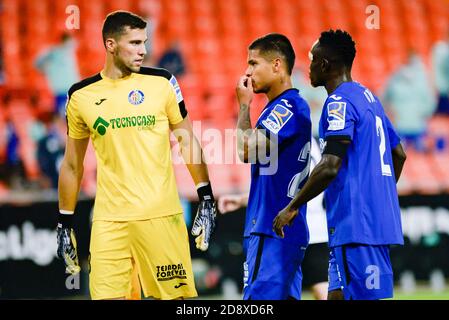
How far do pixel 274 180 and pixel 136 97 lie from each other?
1.09 meters

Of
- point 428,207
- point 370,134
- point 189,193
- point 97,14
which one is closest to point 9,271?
point 189,193

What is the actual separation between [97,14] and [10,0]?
117 cm

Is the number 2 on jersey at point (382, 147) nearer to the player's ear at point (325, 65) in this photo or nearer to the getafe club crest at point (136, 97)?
the player's ear at point (325, 65)

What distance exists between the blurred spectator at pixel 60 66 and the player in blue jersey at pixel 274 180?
566cm

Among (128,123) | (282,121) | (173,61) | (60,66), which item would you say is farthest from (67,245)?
(173,61)

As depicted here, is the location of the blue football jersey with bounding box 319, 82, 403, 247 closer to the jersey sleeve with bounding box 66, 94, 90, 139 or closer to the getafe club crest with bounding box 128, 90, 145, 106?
the getafe club crest with bounding box 128, 90, 145, 106

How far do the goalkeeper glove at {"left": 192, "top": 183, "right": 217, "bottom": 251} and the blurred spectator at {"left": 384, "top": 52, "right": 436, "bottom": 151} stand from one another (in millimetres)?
5705

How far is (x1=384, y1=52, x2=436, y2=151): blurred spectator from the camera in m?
11.2

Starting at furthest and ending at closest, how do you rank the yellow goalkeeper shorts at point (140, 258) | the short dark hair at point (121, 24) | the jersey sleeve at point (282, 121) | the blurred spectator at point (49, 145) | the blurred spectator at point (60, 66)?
the blurred spectator at point (60, 66) < the blurred spectator at point (49, 145) < the short dark hair at point (121, 24) < the yellow goalkeeper shorts at point (140, 258) < the jersey sleeve at point (282, 121)

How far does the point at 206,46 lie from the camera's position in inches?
456

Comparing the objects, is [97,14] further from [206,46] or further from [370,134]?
[370,134]

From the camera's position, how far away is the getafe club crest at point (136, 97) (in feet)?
18.8

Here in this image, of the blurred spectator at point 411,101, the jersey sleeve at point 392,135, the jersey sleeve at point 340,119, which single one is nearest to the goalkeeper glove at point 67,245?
the jersey sleeve at point 340,119

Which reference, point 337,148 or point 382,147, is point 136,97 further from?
point 382,147
